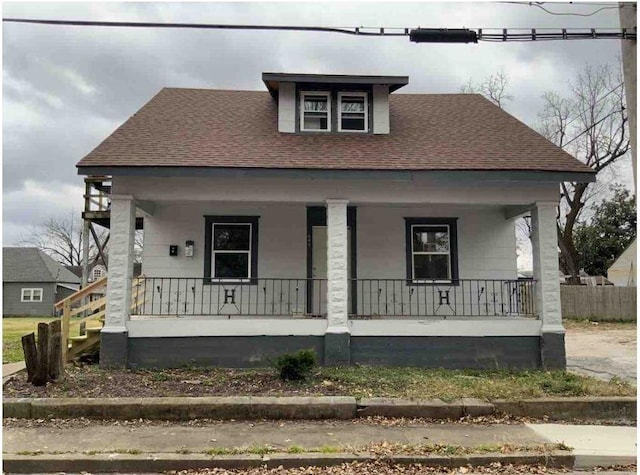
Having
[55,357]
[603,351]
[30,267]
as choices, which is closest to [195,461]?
[55,357]

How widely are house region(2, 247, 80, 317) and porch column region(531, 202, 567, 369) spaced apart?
38815 millimetres

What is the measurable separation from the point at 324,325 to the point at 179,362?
2689 mm

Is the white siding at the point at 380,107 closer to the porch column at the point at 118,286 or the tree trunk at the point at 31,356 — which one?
the porch column at the point at 118,286

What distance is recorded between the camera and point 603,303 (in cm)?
2314

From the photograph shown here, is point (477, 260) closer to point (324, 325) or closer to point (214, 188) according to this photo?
point (324, 325)

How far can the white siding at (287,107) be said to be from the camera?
11383 mm

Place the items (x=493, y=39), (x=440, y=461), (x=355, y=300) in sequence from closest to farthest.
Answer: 1. (x=440, y=461)
2. (x=493, y=39)
3. (x=355, y=300)

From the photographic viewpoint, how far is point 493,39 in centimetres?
676

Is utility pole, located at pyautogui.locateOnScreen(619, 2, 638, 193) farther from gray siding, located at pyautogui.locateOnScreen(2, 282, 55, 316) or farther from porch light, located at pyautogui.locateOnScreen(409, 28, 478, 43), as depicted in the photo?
gray siding, located at pyautogui.locateOnScreen(2, 282, 55, 316)

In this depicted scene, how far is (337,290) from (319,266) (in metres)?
1.92

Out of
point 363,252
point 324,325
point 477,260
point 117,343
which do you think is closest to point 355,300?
point 363,252

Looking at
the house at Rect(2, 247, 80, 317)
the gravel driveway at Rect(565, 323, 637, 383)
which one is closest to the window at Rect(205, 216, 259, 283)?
the gravel driveway at Rect(565, 323, 637, 383)

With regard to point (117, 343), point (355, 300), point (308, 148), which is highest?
point (308, 148)

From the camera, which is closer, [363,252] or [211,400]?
[211,400]
